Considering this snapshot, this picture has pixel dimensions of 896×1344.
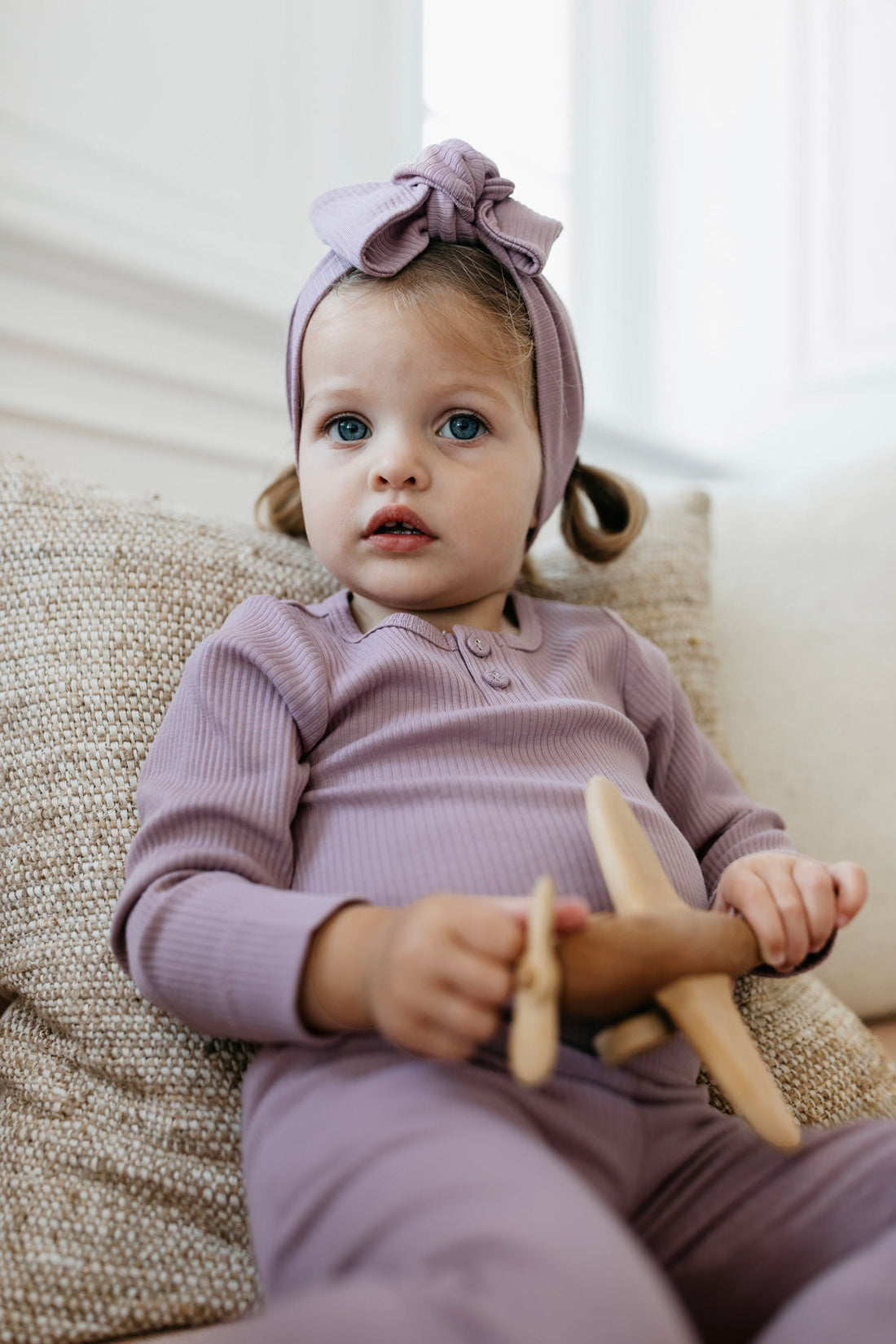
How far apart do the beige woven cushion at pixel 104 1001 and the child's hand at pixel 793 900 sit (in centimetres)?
15

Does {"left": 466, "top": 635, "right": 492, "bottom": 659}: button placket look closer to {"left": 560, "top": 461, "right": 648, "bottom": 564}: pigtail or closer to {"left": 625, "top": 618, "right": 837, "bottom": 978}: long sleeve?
{"left": 625, "top": 618, "right": 837, "bottom": 978}: long sleeve

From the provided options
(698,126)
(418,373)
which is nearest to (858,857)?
(418,373)

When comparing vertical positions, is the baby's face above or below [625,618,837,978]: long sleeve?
above

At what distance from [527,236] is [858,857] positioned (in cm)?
69

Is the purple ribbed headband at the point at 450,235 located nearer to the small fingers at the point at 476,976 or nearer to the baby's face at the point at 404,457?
the baby's face at the point at 404,457

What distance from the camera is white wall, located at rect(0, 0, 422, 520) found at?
1.13m

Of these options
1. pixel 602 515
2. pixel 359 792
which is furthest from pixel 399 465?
pixel 602 515

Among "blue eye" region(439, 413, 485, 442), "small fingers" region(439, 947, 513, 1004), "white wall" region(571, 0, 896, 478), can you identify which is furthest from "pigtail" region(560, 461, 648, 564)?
"white wall" region(571, 0, 896, 478)

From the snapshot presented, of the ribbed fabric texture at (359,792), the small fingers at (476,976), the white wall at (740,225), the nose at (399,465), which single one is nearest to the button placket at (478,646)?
the ribbed fabric texture at (359,792)

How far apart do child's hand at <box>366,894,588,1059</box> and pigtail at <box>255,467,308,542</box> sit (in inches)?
22.5

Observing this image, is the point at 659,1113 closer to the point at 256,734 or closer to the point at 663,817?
the point at 663,817

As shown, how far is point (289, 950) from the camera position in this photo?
1.82 feet

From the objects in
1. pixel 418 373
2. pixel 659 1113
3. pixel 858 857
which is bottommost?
pixel 858 857

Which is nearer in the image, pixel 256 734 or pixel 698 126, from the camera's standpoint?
pixel 256 734
